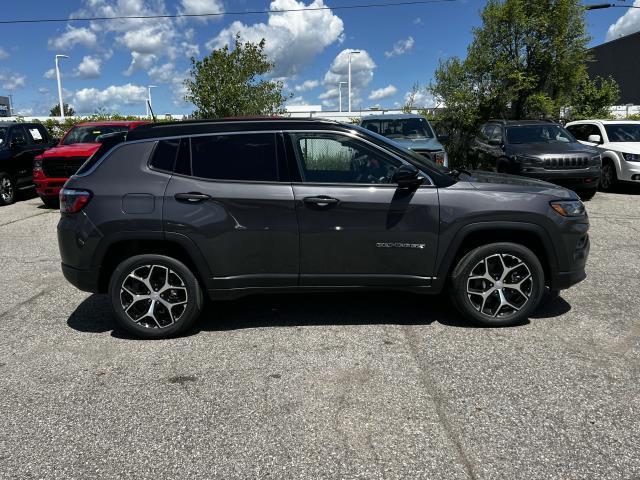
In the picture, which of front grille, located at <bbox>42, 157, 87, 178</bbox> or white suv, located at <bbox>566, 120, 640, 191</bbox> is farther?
white suv, located at <bbox>566, 120, 640, 191</bbox>

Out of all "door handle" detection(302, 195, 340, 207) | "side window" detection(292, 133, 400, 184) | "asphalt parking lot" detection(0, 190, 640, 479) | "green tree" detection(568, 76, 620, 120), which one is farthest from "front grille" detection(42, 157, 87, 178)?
"green tree" detection(568, 76, 620, 120)

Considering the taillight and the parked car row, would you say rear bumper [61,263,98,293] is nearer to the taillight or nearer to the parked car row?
the taillight

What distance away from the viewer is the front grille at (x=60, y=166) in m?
11.0

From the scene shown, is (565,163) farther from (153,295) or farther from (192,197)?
(153,295)

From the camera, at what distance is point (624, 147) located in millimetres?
12125

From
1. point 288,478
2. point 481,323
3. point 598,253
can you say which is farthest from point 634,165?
point 288,478

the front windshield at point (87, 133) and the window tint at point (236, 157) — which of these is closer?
the window tint at point (236, 157)

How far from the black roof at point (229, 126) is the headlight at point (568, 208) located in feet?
6.03

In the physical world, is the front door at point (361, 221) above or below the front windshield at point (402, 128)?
below

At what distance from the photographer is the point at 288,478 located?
2.58 meters

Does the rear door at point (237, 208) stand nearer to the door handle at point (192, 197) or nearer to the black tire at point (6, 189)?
the door handle at point (192, 197)

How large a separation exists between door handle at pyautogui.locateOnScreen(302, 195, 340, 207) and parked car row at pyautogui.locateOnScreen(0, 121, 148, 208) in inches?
323

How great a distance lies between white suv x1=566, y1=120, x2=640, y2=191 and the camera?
11922mm

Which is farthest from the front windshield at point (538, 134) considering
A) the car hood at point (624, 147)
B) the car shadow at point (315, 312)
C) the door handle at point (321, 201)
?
the door handle at point (321, 201)
